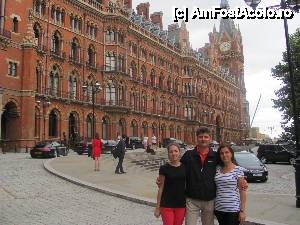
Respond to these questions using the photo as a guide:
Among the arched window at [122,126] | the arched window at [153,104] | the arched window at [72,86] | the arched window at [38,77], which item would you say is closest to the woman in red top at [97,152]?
the arched window at [38,77]

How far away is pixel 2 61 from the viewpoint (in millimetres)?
37750

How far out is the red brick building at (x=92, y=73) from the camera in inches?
1540

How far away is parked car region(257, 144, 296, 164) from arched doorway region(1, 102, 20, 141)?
23.0 m

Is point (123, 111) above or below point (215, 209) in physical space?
above

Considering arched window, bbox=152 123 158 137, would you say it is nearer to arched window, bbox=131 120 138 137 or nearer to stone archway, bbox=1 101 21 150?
arched window, bbox=131 120 138 137

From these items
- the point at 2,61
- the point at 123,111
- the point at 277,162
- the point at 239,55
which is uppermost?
the point at 239,55

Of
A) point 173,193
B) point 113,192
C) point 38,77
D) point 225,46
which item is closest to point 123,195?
point 113,192

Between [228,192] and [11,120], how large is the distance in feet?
120

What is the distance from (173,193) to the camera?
564 cm

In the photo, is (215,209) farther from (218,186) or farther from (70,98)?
(70,98)

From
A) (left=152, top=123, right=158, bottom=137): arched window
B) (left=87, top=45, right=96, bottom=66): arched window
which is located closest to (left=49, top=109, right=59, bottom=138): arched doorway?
(left=87, top=45, right=96, bottom=66): arched window

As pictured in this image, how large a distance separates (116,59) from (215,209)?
48.7 metres

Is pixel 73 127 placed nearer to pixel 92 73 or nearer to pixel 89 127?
pixel 89 127

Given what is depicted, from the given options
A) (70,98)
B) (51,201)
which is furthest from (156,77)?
(51,201)
